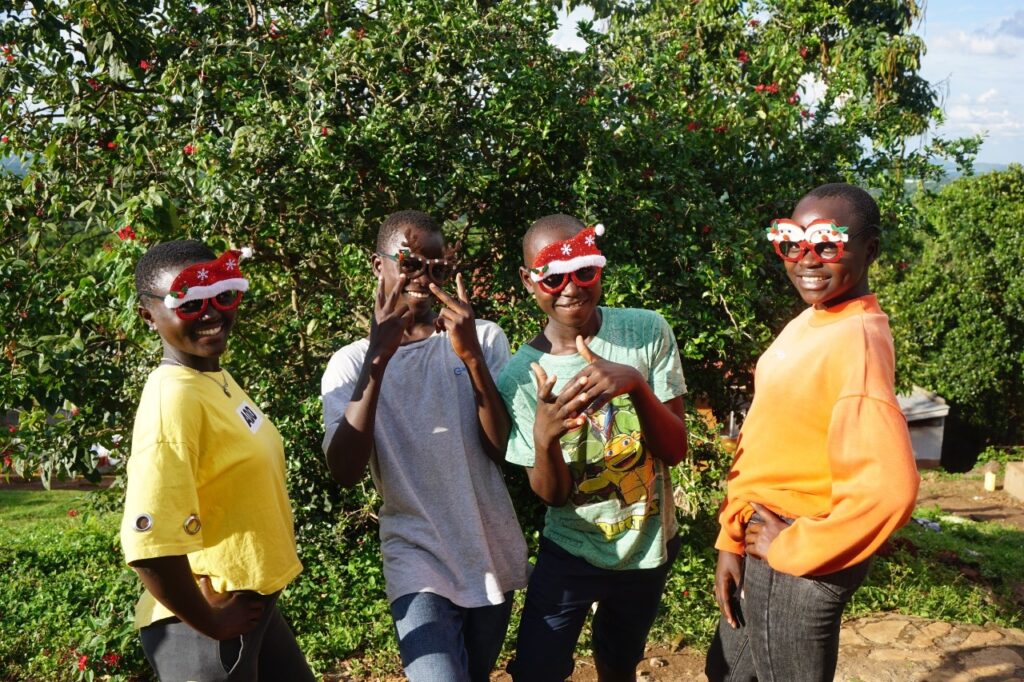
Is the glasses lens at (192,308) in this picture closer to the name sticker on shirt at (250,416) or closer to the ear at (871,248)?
the name sticker on shirt at (250,416)

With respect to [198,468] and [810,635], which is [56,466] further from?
[810,635]

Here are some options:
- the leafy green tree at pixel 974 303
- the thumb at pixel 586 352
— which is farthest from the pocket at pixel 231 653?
the leafy green tree at pixel 974 303

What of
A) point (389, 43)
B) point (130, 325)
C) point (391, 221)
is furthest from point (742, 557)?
point (389, 43)

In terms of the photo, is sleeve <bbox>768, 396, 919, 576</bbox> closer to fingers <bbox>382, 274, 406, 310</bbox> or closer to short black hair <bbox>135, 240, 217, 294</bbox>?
fingers <bbox>382, 274, 406, 310</bbox>

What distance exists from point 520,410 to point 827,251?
0.97 metres

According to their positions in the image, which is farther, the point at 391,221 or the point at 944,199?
the point at 944,199

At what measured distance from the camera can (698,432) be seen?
5.05m

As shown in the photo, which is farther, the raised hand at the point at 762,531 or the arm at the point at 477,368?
the arm at the point at 477,368

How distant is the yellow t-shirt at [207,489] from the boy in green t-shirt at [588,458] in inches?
28.1

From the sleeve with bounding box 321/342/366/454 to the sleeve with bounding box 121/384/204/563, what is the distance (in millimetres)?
510

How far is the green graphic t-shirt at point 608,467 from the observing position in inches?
107

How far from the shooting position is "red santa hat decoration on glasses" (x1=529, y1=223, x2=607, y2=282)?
2680 mm

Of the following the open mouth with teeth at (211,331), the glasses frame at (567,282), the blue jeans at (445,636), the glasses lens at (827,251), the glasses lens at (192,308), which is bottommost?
the blue jeans at (445,636)

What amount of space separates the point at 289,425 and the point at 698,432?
2.21 meters
